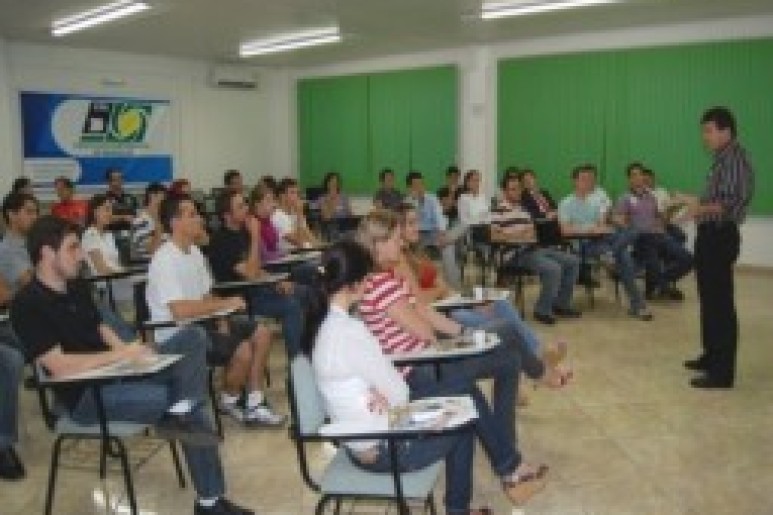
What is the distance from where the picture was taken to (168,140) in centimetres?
1084

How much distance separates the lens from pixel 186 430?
2695 mm

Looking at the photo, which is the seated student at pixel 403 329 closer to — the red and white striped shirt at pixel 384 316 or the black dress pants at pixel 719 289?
the red and white striped shirt at pixel 384 316

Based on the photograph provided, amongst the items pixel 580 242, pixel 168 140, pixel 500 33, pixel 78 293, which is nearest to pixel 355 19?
pixel 500 33

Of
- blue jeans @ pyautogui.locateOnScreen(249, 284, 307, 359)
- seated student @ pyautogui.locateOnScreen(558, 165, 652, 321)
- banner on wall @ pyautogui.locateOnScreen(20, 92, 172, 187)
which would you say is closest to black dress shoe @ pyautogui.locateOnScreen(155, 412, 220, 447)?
blue jeans @ pyautogui.locateOnScreen(249, 284, 307, 359)

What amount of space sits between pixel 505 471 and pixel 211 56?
30.3 feet

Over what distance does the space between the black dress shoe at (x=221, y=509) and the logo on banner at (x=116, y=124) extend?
8.25m

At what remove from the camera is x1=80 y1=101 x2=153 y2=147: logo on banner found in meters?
9.95

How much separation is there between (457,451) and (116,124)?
9105mm

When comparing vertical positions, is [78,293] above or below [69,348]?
above

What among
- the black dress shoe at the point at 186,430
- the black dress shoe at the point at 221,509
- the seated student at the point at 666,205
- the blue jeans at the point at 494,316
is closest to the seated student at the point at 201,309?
the black dress shoe at the point at 186,430

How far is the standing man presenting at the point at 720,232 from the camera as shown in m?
4.19

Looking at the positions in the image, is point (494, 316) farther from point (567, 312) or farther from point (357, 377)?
point (567, 312)

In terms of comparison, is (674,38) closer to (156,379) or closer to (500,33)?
(500,33)

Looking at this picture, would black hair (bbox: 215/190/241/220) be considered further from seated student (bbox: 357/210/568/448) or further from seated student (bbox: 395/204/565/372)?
seated student (bbox: 357/210/568/448)
